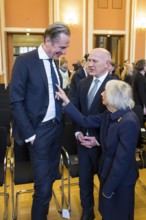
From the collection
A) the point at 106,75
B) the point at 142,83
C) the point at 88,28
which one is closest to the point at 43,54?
the point at 106,75

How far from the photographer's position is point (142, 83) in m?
4.49

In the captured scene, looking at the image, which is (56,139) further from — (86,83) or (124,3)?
(124,3)

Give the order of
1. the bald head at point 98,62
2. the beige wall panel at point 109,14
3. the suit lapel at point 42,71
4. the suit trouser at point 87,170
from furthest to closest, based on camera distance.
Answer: the beige wall panel at point 109,14 < the suit trouser at point 87,170 < the bald head at point 98,62 < the suit lapel at point 42,71

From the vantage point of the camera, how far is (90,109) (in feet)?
7.14

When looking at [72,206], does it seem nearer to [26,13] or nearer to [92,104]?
[92,104]

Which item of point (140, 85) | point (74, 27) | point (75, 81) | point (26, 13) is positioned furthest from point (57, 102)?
point (26, 13)

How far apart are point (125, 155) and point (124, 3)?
9.54 meters

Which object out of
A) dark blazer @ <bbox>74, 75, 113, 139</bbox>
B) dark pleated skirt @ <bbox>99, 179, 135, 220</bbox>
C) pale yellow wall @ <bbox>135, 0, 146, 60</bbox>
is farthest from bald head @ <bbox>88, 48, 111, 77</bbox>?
pale yellow wall @ <bbox>135, 0, 146, 60</bbox>

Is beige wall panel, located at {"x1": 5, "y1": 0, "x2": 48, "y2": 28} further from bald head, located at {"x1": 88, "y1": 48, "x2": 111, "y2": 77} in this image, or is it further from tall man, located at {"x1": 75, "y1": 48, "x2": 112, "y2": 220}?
bald head, located at {"x1": 88, "y1": 48, "x2": 111, "y2": 77}

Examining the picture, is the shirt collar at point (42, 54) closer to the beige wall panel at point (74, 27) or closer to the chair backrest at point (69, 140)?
the chair backrest at point (69, 140)

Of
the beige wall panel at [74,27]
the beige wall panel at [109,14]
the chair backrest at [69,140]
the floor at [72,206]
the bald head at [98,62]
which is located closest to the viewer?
the bald head at [98,62]

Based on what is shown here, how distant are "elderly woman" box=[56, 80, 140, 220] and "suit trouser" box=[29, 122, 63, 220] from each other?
8.8 inches

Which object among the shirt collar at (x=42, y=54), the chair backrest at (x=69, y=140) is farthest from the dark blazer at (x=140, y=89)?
the shirt collar at (x=42, y=54)

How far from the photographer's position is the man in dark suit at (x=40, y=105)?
1798mm
